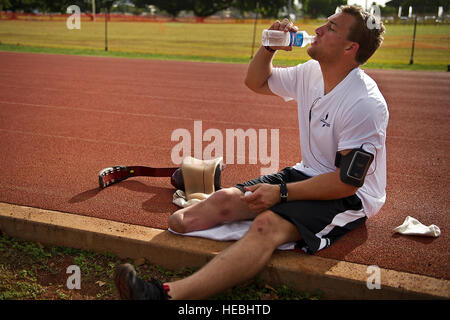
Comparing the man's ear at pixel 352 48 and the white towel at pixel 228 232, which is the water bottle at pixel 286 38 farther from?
the white towel at pixel 228 232

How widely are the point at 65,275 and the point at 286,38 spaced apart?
2.23 metres

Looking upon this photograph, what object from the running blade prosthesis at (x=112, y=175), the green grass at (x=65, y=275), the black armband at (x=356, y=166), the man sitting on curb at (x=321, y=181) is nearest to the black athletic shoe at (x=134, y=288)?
the man sitting on curb at (x=321, y=181)

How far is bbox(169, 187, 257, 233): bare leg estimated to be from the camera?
317cm

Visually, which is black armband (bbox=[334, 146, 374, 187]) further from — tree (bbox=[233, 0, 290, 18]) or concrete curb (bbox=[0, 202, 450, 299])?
tree (bbox=[233, 0, 290, 18])

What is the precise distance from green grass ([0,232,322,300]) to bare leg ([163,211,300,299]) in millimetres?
207

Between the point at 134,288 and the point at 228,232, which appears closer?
the point at 134,288

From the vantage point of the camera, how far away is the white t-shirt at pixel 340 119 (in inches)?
113

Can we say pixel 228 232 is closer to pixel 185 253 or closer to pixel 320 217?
pixel 185 253

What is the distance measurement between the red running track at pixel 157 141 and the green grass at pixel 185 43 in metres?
6.49

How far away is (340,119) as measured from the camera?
3012mm

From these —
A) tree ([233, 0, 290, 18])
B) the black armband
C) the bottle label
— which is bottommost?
the black armband

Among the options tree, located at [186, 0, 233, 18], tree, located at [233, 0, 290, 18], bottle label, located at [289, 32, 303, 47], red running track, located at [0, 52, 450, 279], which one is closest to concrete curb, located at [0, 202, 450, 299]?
red running track, located at [0, 52, 450, 279]

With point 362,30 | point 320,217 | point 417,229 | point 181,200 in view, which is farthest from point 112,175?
point 417,229
